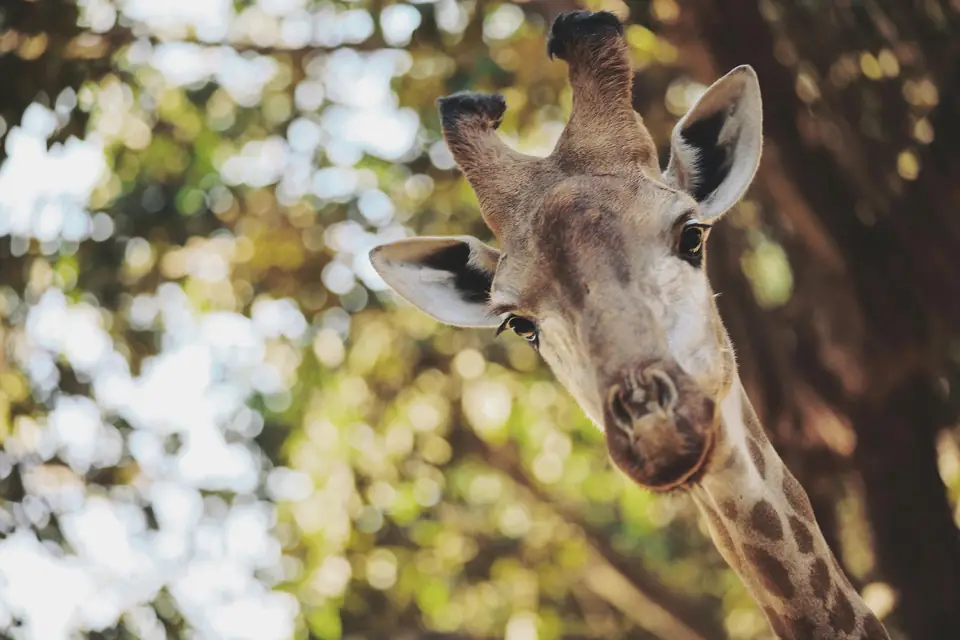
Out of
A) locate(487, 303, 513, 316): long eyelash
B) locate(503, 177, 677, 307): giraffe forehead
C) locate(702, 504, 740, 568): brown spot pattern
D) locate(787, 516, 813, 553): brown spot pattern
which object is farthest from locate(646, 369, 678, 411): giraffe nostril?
locate(787, 516, 813, 553): brown spot pattern

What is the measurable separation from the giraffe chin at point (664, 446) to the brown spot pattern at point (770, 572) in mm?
733

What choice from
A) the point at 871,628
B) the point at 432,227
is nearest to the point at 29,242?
the point at 432,227

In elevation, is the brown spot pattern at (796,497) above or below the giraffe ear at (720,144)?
below

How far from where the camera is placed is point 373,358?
25.0 feet

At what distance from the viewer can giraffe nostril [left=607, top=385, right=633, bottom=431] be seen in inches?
89.8

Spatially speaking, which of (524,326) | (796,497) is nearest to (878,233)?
(796,497)

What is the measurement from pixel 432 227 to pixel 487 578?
3.72 meters

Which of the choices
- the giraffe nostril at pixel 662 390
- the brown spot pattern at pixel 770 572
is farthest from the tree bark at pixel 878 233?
the giraffe nostril at pixel 662 390

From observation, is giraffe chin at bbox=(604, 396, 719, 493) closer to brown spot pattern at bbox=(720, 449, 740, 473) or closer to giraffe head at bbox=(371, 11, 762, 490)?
giraffe head at bbox=(371, 11, 762, 490)

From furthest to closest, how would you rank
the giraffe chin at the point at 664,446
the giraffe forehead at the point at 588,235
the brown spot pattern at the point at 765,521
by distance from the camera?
1. the brown spot pattern at the point at 765,521
2. the giraffe forehead at the point at 588,235
3. the giraffe chin at the point at 664,446

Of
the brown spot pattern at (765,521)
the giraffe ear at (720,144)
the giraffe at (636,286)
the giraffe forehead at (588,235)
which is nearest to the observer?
the giraffe at (636,286)

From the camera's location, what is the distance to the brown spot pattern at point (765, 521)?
284cm

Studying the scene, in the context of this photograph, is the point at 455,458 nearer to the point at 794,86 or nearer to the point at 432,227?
the point at 432,227

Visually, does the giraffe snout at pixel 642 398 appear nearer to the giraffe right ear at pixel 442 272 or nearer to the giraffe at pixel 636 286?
the giraffe at pixel 636 286
